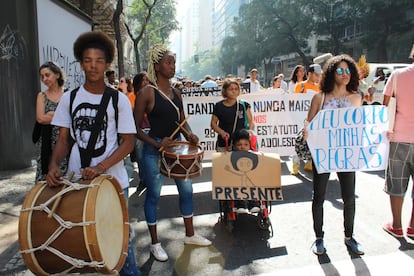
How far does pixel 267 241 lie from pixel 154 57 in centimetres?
223

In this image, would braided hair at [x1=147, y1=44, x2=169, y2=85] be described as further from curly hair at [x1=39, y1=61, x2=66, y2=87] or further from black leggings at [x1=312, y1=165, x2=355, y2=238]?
black leggings at [x1=312, y1=165, x2=355, y2=238]

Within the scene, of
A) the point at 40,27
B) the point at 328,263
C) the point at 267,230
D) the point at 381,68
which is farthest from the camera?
the point at 381,68

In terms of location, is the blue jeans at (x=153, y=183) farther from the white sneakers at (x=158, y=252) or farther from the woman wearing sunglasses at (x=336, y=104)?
the woman wearing sunglasses at (x=336, y=104)

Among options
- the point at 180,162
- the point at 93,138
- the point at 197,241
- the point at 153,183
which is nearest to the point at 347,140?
the point at 180,162

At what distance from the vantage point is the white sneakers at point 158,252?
3.51 m

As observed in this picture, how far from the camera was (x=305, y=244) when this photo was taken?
3.85m

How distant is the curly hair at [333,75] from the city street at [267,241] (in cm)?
159

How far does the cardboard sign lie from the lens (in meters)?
4.02

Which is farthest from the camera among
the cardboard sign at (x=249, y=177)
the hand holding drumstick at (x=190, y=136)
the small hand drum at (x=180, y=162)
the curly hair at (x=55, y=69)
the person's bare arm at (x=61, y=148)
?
the cardboard sign at (x=249, y=177)

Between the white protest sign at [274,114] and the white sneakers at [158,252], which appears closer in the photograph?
the white sneakers at [158,252]

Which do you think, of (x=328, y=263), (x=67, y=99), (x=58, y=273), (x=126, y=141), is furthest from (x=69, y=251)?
(x=328, y=263)

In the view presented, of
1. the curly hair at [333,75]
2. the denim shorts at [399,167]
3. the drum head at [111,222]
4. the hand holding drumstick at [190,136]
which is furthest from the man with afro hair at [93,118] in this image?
the denim shorts at [399,167]

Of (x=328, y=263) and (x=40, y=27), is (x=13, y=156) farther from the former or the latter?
(x=328, y=263)

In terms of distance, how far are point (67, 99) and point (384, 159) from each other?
3024 millimetres
